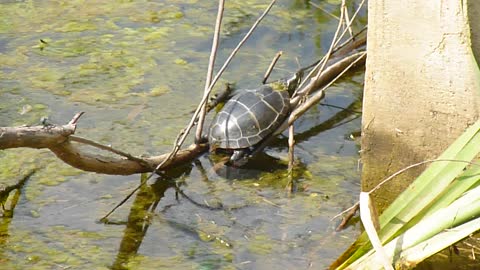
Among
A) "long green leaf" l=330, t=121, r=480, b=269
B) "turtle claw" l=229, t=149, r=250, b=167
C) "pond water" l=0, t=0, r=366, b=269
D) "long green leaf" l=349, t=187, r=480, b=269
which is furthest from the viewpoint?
"turtle claw" l=229, t=149, r=250, b=167

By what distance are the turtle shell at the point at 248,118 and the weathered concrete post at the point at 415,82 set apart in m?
1.13

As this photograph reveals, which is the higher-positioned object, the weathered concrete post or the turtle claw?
the weathered concrete post

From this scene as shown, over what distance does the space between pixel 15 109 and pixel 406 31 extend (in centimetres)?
262

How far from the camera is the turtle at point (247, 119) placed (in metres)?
5.25

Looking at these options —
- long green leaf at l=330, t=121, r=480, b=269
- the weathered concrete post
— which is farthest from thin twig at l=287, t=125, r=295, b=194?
long green leaf at l=330, t=121, r=480, b=269

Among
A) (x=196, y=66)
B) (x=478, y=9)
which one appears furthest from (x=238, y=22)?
(x=478, y=9)

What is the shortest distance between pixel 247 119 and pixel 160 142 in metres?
0.51

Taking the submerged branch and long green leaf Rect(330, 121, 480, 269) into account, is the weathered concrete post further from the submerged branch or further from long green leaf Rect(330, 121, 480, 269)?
the submerged branch

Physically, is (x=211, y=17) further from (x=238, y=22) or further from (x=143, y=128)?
(x=143, y=128)

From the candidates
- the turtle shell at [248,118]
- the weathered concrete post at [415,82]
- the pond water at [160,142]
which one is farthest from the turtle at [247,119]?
the weathered concrete post at [415,82]

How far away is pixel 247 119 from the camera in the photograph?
535cm

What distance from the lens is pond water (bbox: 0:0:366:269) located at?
4305 millimetres

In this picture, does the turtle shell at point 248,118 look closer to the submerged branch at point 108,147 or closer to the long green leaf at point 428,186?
the submerged branch at point 108,147

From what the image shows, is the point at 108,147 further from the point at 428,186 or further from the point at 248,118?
the point at 428,186
